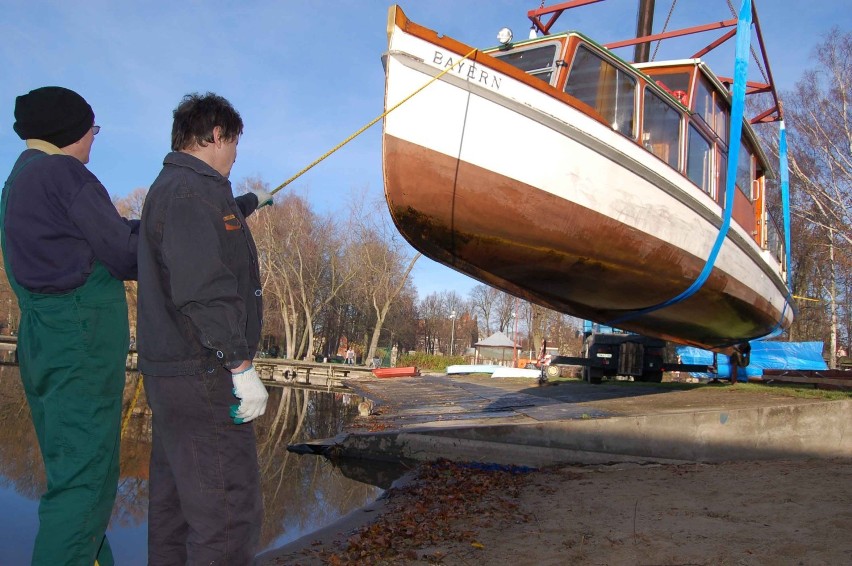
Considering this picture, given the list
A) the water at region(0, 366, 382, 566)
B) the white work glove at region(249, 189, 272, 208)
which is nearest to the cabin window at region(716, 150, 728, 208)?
the water at region(0, 366, 382, 566)

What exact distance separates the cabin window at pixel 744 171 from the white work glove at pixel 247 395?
23.6ft

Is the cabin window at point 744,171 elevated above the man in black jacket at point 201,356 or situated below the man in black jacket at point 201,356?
above

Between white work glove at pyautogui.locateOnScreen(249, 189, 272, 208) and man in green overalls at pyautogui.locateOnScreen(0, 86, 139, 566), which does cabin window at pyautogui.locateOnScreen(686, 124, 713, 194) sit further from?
man in green overalls at pyautogui.locateOnScreen(0, 86, 139, 566)

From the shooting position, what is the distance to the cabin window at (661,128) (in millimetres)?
5729

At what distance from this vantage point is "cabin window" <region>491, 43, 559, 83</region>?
5.34 metres

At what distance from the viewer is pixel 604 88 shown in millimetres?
5461

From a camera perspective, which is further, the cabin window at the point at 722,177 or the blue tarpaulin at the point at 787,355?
the blue tarpaulin at the point at 787,355

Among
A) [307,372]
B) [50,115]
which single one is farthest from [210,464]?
[307,372]

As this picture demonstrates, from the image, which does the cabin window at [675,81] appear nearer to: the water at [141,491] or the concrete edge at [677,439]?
the concrete edge at [677,439]

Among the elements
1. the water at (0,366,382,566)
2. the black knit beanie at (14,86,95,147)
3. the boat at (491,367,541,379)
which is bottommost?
the water at (0,366,382,566)

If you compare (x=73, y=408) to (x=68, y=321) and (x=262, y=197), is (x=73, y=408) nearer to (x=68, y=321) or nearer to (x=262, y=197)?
(x=68, y=321)

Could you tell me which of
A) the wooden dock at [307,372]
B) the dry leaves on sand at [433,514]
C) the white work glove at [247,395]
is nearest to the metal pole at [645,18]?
the dry leaves on sand at [433,514]

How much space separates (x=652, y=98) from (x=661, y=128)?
316 millimetres

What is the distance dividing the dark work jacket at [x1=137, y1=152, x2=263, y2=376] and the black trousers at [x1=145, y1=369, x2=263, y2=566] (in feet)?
0.24
